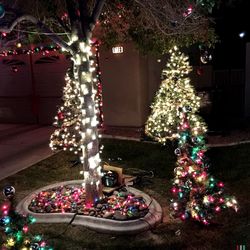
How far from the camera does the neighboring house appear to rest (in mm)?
12067

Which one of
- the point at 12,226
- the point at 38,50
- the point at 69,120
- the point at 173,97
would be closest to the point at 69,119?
the point at 69,120

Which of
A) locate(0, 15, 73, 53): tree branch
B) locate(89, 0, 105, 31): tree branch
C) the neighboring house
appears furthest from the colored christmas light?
→ the neighboring house

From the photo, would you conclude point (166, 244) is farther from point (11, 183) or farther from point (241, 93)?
point (241, 93)

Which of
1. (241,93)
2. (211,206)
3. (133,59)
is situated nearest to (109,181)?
(211,206)

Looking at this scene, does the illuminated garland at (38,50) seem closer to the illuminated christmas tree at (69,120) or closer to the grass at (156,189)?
the illuminated christmas tree at (69,120)

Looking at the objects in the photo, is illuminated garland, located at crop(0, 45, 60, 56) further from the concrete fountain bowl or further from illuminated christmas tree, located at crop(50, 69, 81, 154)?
the concrete fountain bowl

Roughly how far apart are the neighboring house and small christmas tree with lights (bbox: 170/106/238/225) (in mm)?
5964

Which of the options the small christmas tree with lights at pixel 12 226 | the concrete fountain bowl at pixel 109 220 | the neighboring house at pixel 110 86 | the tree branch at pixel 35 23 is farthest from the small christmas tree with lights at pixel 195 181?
the neighboring house at pixel 110 86

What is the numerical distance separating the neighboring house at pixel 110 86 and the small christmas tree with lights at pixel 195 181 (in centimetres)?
596

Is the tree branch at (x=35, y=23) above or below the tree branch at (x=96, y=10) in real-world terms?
below

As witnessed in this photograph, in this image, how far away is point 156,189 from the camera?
731 cm

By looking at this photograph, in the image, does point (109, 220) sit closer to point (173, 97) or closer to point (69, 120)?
point (69, 120)

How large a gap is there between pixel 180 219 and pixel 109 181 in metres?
1.54

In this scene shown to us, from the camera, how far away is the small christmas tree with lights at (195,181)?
18.3ft
